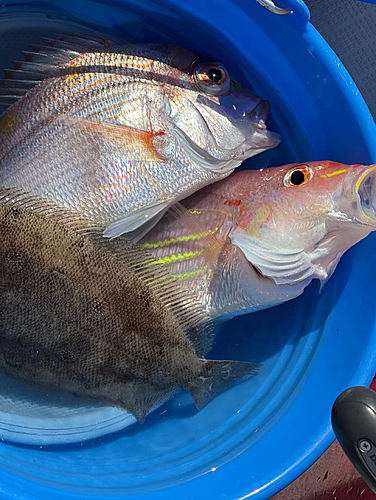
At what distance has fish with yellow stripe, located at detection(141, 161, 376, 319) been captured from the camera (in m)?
1.43

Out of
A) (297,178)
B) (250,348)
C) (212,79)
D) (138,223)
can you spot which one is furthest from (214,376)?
(212,79)

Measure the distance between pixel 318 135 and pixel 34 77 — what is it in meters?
0.87

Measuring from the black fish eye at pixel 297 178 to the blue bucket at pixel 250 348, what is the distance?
0.17m

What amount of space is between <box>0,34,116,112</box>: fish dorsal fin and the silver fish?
21mm

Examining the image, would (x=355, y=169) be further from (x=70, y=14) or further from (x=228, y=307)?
(x=70, y=14)

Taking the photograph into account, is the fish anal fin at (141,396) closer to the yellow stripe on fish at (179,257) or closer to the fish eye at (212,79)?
the yellow stripe on fish at (179,257)

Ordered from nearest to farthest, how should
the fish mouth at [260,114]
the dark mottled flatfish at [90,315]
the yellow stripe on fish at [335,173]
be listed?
the dark mottled flatfish at [90,315] < the yellow stripe on fish at [335,173] < the fish mouth at [260,114]

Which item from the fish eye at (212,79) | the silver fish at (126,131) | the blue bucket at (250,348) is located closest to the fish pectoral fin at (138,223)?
the silver fish at (126,131)

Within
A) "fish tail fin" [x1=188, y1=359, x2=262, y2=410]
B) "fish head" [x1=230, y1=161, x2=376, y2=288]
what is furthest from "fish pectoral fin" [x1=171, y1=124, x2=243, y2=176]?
"fish tail fin" [x1=188, y1=359, x2=262, y2=410]

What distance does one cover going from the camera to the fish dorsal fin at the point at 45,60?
158 cm

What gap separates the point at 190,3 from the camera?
1.44 m

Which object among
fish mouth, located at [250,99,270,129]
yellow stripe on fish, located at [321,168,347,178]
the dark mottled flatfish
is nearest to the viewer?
the dark mottled flatfish

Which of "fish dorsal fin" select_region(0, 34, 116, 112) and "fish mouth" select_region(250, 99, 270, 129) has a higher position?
"fish dorsal fin" select_region(0, 34, 116, 112)

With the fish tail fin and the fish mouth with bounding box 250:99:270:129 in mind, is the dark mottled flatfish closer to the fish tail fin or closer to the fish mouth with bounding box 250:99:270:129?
the fish tail fin
